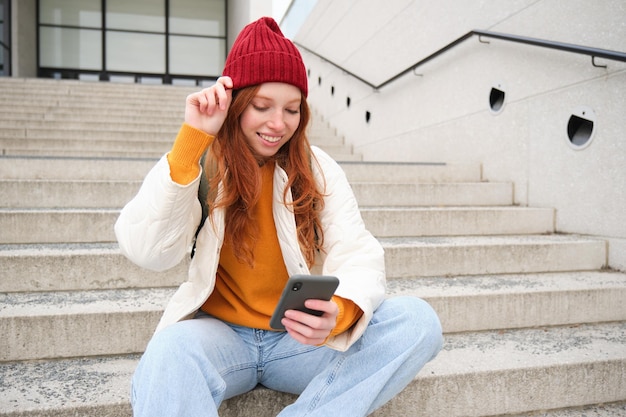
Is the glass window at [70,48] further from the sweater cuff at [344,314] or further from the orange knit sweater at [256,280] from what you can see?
the sweater cuff at [344,314]

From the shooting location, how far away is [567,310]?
224cm

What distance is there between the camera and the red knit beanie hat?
51.4 inches

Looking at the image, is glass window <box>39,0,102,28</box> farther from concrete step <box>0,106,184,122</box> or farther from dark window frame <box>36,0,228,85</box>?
concrete step <box>0,106,184,122</box>

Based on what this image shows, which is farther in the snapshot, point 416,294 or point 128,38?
point 128,38

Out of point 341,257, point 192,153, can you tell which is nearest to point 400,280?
point 341,257

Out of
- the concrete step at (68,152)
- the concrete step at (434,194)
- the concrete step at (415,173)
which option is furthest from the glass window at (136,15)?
the concrete step at (434,194)

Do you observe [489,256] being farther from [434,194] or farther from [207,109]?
[207,109]

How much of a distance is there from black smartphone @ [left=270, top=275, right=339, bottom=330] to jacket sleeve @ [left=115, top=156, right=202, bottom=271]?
35 cm

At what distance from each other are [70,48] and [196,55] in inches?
133

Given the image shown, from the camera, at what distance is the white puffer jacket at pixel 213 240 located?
3.93 ft

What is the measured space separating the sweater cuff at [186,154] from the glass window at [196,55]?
13780 millimetres

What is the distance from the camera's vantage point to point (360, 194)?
3279 mm

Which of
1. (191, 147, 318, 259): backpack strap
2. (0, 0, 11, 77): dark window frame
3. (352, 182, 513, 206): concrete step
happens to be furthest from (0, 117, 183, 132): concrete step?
(0, 0, 11, 77): dark window frame

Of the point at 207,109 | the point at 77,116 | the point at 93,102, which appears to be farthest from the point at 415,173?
the point at 93,102
